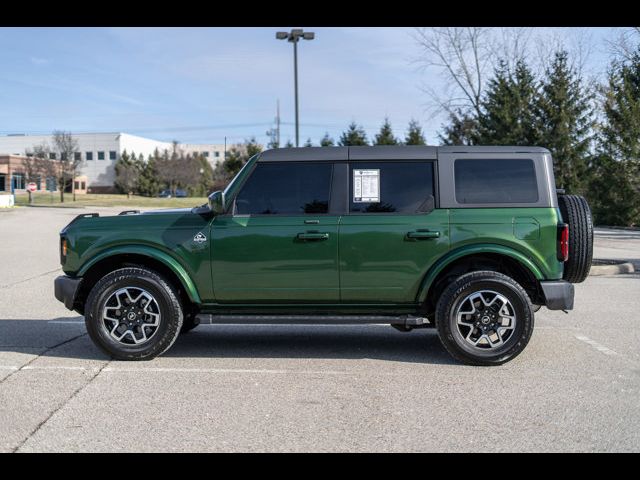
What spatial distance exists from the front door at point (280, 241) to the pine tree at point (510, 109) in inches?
1125

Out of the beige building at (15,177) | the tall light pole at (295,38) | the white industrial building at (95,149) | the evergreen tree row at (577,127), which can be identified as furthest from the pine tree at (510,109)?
the white industrial building at (95,149)

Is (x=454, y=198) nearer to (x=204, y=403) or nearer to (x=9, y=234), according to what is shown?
(x=204, y=403)

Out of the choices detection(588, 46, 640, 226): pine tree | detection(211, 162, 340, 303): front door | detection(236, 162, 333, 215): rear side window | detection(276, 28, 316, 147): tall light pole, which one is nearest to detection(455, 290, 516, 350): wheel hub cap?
detection(211, 162, 340, 303): front door

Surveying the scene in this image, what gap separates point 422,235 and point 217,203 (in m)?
1.90

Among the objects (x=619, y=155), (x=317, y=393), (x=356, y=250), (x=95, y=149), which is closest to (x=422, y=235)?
(x=356, y=250)

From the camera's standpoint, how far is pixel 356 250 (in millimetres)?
5793

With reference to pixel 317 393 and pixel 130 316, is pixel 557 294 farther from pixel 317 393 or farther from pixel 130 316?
pixel 130 316

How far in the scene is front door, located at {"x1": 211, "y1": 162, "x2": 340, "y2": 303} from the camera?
19.1ft

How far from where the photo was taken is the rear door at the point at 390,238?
5.77m

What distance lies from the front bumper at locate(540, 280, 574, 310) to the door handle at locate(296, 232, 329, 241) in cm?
201

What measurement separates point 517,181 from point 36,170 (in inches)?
3004

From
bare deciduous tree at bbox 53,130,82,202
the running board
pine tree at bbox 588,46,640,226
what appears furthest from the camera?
bare deciduous tree at bbox 53,130,82,202

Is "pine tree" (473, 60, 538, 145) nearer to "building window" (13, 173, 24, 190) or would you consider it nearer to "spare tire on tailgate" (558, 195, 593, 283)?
"spare tire on tailgate" (558, 195, 593, 283)
